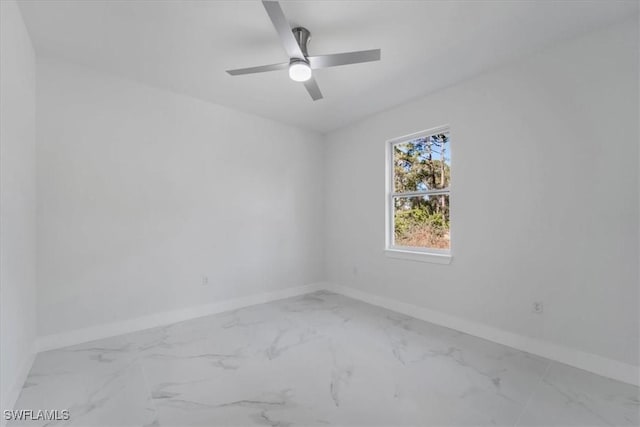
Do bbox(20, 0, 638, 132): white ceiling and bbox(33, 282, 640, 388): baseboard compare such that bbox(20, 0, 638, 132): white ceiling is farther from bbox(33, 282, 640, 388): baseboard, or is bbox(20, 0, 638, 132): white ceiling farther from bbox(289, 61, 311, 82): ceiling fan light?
bbox(33, 282, 640, 388): baseboard

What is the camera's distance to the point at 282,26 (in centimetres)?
176

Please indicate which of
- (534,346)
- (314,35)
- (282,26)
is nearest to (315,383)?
(534,346)

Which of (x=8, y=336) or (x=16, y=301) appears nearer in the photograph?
(x=8, y=336)

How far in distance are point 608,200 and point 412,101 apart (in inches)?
83.5

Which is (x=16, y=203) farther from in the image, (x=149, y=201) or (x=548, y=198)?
(x=548, y=198)

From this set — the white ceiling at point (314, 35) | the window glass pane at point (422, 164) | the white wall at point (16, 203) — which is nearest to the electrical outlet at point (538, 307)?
the window glass pane at point (422, 164)

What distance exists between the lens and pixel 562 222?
7.79ft

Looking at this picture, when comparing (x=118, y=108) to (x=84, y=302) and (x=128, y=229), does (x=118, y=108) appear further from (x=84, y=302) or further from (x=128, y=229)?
(x=84, y=302)

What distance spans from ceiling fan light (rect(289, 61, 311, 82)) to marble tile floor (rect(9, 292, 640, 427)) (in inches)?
89.2

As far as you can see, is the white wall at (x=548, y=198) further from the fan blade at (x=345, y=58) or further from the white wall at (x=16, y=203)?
the white wall at (x=16, y=203)

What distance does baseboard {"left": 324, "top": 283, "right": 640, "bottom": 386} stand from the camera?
6.80ft

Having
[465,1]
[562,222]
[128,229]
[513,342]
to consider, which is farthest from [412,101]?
[128,229]

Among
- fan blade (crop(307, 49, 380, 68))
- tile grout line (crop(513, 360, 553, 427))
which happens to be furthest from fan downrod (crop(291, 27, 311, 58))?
tile grout line (crop(513, 360, 553, 427))

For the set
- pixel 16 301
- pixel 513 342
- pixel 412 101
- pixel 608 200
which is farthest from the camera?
pixel 412 101
